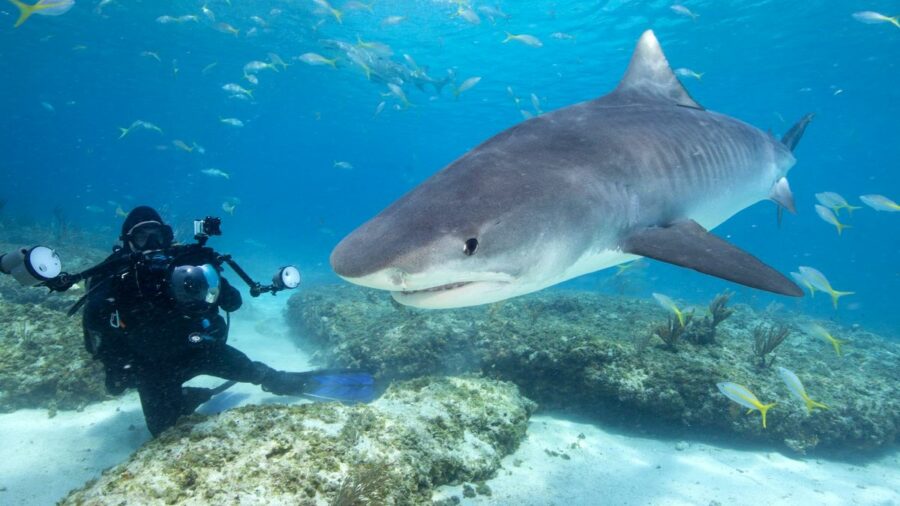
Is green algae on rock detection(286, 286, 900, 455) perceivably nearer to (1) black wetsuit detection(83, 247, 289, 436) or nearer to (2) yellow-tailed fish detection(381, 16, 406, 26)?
(1) black wetsuit detection(83, 247, 289, 436)

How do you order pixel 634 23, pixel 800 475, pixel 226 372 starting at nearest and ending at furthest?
pixel 800 475
pixel 226 372
pixel 634 23

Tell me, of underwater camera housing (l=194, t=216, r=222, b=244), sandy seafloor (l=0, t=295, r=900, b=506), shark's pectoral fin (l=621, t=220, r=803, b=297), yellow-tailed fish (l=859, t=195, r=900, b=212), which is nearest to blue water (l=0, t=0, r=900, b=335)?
yellow-tailed fish (l=859, t=195, r=900, b=212)

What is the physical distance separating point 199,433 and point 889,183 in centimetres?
12533

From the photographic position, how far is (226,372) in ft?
17.5

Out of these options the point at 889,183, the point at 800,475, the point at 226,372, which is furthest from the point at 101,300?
Answer: the point at 889,183

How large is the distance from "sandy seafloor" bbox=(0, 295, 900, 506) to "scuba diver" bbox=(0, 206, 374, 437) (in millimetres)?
723

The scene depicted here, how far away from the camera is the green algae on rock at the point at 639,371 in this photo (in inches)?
213

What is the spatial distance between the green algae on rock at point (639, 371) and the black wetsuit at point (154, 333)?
2766 millimetres

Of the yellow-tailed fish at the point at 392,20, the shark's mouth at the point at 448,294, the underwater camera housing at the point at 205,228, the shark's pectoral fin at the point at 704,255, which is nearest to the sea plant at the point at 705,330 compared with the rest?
the shark's pectoral fin at the point at 704,255

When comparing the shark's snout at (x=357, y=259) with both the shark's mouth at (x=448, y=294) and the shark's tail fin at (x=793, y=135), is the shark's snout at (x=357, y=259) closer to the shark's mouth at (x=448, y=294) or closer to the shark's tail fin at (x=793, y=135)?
the shark's mouth at (x=448, y=294)

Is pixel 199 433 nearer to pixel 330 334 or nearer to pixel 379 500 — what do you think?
pixel 379 500

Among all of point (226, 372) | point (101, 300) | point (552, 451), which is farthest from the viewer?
point (226, 372)

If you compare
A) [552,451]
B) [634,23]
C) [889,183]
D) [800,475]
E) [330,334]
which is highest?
[634,23]

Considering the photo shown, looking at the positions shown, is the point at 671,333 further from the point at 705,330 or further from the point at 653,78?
the point at 653,78
